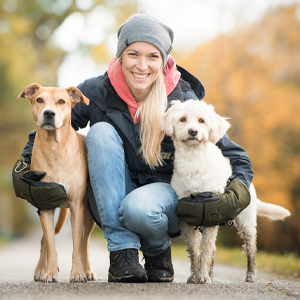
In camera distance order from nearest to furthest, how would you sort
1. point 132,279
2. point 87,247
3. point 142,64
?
point 132,279 < point 142,64 < point 87,247

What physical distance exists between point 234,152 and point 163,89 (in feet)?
2.65

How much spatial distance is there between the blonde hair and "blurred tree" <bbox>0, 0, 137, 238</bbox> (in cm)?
974

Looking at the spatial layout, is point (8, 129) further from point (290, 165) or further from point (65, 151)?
point (65, 151)

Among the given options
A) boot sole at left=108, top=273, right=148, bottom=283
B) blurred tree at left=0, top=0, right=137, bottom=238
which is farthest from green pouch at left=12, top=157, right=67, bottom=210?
blurred tree at left=0, top=0, right=137, bottom=238

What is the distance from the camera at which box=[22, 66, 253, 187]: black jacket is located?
11.5ft

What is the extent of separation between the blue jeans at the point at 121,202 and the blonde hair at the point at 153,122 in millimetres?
234

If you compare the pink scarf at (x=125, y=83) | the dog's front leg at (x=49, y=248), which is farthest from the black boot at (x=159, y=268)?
the pink scarf at (x=125, y=83)

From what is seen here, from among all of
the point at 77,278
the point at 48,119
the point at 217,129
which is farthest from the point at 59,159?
the point at 217,129

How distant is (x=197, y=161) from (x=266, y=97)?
27.2 ft

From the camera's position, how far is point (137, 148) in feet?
11.6

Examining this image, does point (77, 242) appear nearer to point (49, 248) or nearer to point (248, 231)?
point (49, 248)

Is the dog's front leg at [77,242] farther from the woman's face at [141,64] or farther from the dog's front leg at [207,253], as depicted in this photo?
the woman's face at [141,64]

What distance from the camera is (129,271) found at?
285 cm

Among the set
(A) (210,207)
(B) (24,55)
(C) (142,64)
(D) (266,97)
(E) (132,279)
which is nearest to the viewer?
(E) (132,279)
